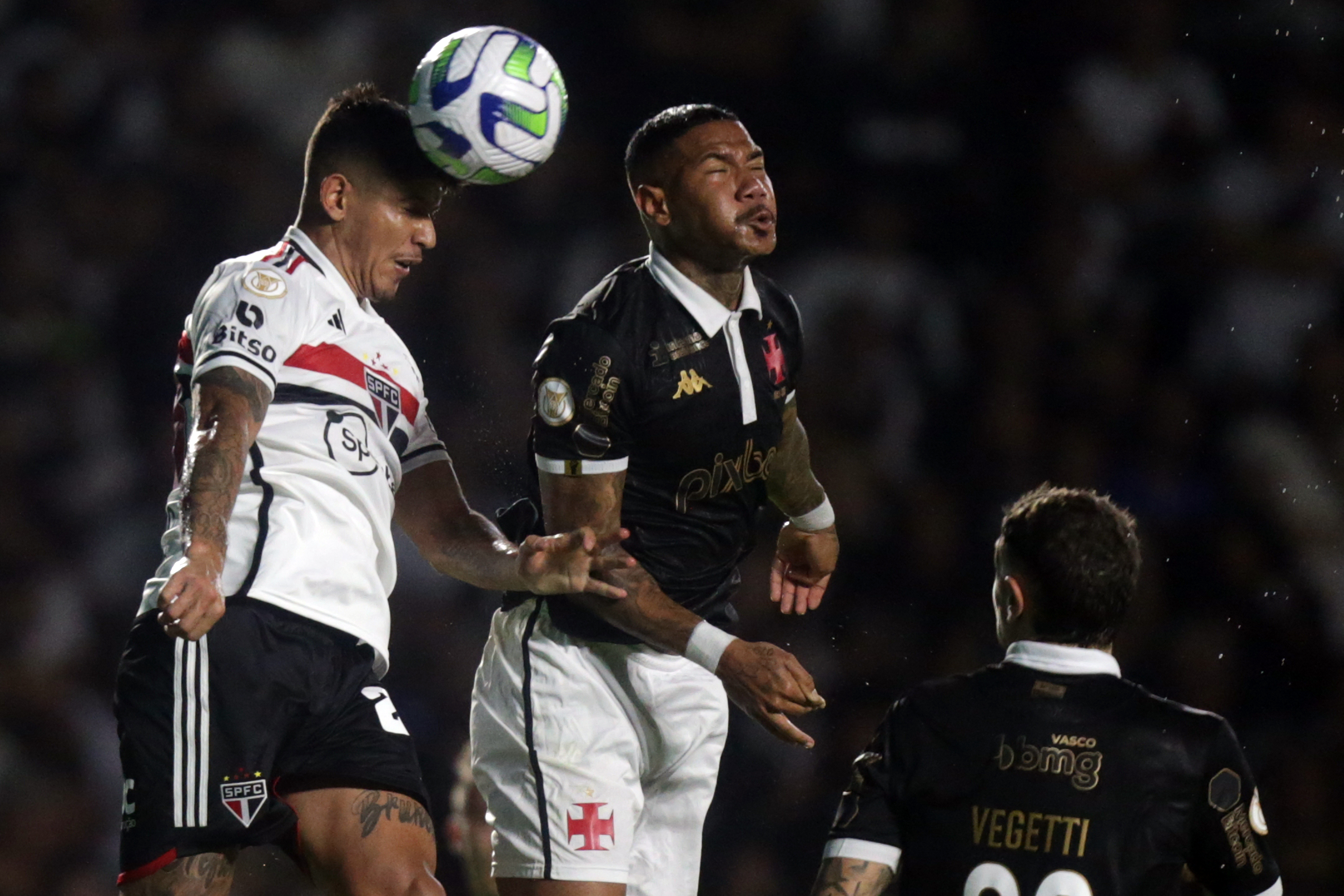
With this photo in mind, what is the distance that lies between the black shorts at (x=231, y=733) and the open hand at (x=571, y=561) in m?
0.41

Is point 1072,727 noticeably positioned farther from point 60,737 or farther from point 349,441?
point 60,737

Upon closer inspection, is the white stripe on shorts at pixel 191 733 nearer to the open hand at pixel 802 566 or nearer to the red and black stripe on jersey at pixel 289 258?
the red and black stripe on jersey at pixel 289 258

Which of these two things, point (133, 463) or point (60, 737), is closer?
point (60, 737)

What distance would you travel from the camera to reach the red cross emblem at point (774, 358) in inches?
148

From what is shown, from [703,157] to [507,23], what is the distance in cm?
393

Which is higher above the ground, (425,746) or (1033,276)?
(1033,276)

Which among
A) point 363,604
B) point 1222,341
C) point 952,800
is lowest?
point 952,800

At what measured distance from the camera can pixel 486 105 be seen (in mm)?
3406

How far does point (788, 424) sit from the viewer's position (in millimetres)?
3959

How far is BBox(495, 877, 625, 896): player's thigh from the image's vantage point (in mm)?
3496

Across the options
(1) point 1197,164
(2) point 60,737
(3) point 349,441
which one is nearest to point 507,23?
(1) point 1197,164

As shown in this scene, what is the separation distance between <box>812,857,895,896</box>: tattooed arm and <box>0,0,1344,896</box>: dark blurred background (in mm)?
2930

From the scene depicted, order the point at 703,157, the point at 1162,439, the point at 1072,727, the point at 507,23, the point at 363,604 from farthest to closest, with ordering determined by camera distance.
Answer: the point at 507,23 → the point at 1162,439 → the point at 703,157 → the point at 363,604 → the point at 1072,727

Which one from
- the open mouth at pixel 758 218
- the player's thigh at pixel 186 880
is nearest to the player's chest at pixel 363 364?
the open mouth at pixel 758 218
